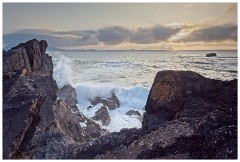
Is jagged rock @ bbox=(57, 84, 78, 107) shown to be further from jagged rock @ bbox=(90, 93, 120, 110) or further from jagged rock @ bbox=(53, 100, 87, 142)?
jagged rock @ bbox=(53, 100, 87, 142)

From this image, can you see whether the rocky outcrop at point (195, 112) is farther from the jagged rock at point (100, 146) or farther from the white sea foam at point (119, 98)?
the white sea foam at point (119, 98)

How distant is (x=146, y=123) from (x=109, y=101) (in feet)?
22.5

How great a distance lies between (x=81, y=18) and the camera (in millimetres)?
6961

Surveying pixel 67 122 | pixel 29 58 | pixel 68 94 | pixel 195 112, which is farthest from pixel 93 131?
pixel 195 112

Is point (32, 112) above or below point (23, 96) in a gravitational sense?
below

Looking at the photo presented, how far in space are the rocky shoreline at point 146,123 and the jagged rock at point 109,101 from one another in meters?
5.61

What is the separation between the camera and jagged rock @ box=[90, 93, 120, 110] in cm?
1344

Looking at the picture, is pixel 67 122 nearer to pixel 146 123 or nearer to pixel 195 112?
pixel 146 123

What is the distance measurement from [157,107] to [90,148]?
5.87ft

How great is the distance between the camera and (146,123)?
6930 mm

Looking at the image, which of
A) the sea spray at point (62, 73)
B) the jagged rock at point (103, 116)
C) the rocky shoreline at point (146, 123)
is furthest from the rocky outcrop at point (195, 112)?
the sea spray at point (62, 73)

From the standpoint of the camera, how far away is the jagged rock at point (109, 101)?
44.1 ft

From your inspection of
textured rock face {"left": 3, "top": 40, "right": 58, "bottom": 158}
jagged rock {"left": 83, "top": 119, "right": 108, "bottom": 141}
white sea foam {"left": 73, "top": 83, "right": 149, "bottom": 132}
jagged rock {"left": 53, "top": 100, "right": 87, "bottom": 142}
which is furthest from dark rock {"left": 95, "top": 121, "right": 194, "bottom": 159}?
white sea foam {"left": 73, "top": 83, "right": 149, "bottom": 132}

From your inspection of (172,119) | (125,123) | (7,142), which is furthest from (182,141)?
(125,123)
